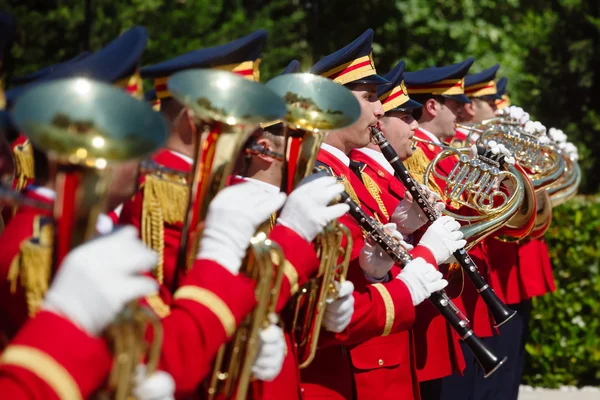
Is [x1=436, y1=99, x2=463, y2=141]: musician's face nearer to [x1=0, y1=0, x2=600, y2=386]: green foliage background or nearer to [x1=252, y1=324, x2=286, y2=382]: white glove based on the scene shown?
[x1=252, y1=324, x2=286, y2=382]: white glove

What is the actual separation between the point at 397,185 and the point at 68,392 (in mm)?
2932

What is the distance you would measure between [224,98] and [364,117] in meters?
1.72

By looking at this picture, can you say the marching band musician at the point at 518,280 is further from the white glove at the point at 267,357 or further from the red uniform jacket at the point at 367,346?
the white glove at the point at 267,357

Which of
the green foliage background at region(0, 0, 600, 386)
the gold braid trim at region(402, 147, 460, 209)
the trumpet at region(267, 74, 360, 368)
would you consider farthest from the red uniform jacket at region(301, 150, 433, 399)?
the green foliage background at region(0, 0, 600, 386)

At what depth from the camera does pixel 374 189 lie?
4.33 meters

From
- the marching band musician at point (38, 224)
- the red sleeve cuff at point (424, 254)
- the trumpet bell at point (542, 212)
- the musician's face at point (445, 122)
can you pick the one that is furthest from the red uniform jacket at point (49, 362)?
the trumpet bell at point (542, 212)

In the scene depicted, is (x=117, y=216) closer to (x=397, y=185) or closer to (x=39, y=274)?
(x=39, y=274)

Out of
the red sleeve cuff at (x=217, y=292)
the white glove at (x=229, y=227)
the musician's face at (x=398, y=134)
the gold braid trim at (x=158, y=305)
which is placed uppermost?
the white glove at (x=229, y=227)

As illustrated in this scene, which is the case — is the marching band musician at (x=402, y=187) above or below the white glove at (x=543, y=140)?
above

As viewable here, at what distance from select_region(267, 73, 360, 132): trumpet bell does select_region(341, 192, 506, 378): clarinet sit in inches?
21.7

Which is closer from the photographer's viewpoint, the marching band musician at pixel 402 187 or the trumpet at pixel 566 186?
the marching band musician at pixel 402 187

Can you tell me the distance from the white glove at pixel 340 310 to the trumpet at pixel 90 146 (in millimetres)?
1009

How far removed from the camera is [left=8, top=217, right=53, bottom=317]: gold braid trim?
2.11 metres

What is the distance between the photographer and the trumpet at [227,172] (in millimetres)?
2357
